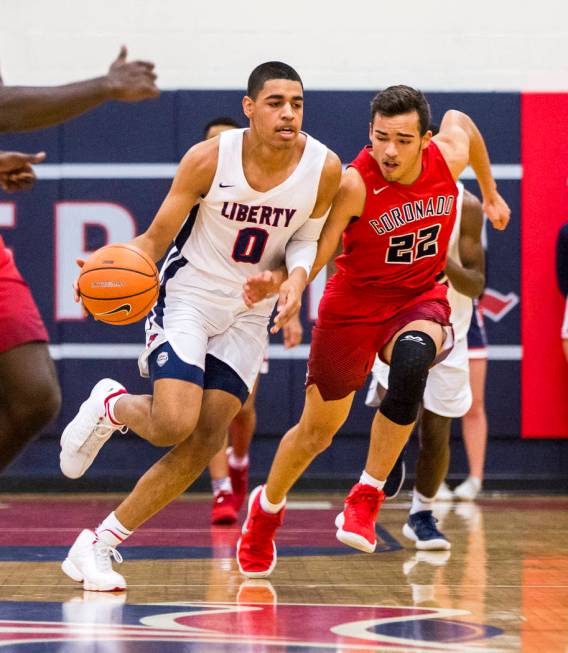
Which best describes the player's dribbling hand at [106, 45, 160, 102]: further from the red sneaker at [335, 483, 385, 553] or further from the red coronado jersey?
the red sneaker at [335, 483, 385, 553]

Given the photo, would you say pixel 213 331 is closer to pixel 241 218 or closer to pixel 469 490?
pixel 241 218

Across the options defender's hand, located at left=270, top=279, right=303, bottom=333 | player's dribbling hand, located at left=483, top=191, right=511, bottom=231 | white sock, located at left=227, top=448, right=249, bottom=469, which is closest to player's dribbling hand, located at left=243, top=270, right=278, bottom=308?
defender's hand, located at left=270, top=279, right=303, bottom=333

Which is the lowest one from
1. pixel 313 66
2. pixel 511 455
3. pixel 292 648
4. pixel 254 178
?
pixel 511 455

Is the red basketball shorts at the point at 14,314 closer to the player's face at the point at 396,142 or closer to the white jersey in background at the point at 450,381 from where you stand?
the player's face at the point at 396,142

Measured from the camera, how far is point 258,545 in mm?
5090

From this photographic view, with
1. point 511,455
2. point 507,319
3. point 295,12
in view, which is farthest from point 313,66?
point 511,455

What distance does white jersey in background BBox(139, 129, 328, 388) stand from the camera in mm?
4836

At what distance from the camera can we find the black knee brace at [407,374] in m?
4.87

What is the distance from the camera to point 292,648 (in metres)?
3.65

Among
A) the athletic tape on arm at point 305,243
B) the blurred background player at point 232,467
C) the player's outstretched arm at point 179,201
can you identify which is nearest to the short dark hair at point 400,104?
the athletic tape on arm at point 305,243

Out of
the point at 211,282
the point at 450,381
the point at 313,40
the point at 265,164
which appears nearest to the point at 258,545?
the point at 211,282

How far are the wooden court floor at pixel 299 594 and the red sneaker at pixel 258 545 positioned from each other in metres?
0.08

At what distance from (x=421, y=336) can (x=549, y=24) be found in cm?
484

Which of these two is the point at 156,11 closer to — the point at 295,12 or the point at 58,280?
the point at 295,12
